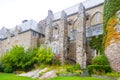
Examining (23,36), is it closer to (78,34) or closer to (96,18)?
(96,18)

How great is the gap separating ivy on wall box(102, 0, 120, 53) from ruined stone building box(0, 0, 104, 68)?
662 centimetres

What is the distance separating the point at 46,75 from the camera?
33500mm

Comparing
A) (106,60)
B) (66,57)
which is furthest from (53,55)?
(106,60)

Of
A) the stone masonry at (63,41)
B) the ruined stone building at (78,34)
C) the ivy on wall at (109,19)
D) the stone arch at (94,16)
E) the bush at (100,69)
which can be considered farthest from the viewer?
the stone arch at (94,16)

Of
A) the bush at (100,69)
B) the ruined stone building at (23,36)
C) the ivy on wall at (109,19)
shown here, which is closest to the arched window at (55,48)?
the ruined stone building at (23,36)

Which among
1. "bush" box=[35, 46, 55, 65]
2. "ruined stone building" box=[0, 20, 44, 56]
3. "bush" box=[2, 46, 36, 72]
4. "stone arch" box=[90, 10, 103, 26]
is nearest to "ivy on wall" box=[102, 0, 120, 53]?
"bush" box=[35, 46, 55, 65]

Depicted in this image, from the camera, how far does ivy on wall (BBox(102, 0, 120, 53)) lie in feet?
97.8

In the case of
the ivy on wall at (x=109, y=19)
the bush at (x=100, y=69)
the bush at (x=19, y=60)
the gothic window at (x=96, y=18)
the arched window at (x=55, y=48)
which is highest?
the gothic window at (x=96, y=18)

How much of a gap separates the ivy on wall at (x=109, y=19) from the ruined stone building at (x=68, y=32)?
662 cm

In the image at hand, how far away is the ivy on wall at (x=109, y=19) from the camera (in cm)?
2982

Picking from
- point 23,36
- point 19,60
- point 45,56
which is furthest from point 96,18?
point 23,36

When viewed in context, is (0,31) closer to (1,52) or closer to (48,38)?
(1,52)

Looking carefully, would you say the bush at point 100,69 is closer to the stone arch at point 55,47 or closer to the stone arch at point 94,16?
the stone arch at point 55,47

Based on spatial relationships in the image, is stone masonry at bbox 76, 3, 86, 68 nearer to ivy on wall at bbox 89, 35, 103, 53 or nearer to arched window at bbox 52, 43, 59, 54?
ivy on wall at bbox 89, 35, 103, 53
